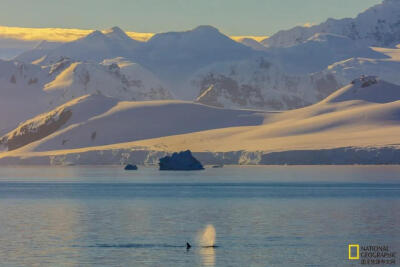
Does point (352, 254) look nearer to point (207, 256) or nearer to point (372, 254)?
point (372, 254)

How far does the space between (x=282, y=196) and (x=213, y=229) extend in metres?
48.8

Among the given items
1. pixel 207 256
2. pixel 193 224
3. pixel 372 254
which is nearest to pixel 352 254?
pixel 372 254

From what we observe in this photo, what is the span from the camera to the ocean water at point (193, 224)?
68812mm

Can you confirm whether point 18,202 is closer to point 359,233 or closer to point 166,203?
point 166,203

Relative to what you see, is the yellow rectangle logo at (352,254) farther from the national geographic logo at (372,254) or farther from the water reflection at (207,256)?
the water reflection at (207,256)

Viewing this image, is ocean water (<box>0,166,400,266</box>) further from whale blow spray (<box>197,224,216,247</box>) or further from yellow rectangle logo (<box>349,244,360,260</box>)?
whale blow spray (<box>197,224,216,247</box>)

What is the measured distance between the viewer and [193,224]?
296ft

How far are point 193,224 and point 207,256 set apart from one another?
20.5 meters

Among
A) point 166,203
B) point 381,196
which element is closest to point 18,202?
point 166,203

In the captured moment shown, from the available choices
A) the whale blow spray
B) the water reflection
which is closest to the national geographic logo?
the water reflection

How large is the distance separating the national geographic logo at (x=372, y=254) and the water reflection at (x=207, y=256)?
9.08 m

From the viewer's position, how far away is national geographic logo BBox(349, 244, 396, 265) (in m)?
65.6

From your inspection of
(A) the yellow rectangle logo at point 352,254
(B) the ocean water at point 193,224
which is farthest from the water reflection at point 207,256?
(A) the yellow rectangle logo at point 352,254

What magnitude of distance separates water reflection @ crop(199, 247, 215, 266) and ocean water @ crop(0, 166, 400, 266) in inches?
2.5
